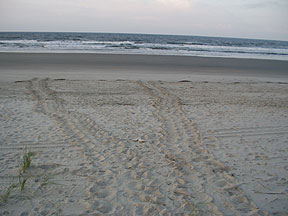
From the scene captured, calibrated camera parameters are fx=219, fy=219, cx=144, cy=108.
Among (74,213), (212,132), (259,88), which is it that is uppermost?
(259,88)

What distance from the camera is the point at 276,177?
3393 mm

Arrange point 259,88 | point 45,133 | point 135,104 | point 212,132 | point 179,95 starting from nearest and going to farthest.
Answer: point 45,133
point 212,132
point 135,104
point 179,95
point 259,88

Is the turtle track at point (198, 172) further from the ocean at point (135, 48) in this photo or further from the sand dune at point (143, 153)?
the ocean at point (135, 48)

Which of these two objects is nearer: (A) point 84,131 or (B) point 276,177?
(B) point 276,177

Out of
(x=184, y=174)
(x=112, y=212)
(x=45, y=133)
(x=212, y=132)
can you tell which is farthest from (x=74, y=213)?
(x=212, y=132)

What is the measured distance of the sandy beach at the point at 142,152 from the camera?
2.78 meters

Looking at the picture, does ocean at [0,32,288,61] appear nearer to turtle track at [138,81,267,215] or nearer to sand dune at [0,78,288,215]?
sand dune at [0,78,288,215]

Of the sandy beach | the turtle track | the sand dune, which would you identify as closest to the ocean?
the sandy beach

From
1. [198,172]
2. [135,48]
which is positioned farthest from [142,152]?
[135,48]

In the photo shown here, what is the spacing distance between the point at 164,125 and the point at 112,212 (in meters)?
2.91

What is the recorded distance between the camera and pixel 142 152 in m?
4.00

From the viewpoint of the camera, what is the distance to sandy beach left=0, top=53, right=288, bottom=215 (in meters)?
2.78

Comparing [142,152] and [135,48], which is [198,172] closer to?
[142,152]

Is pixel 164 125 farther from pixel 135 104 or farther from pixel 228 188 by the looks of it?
pixel 228 188
